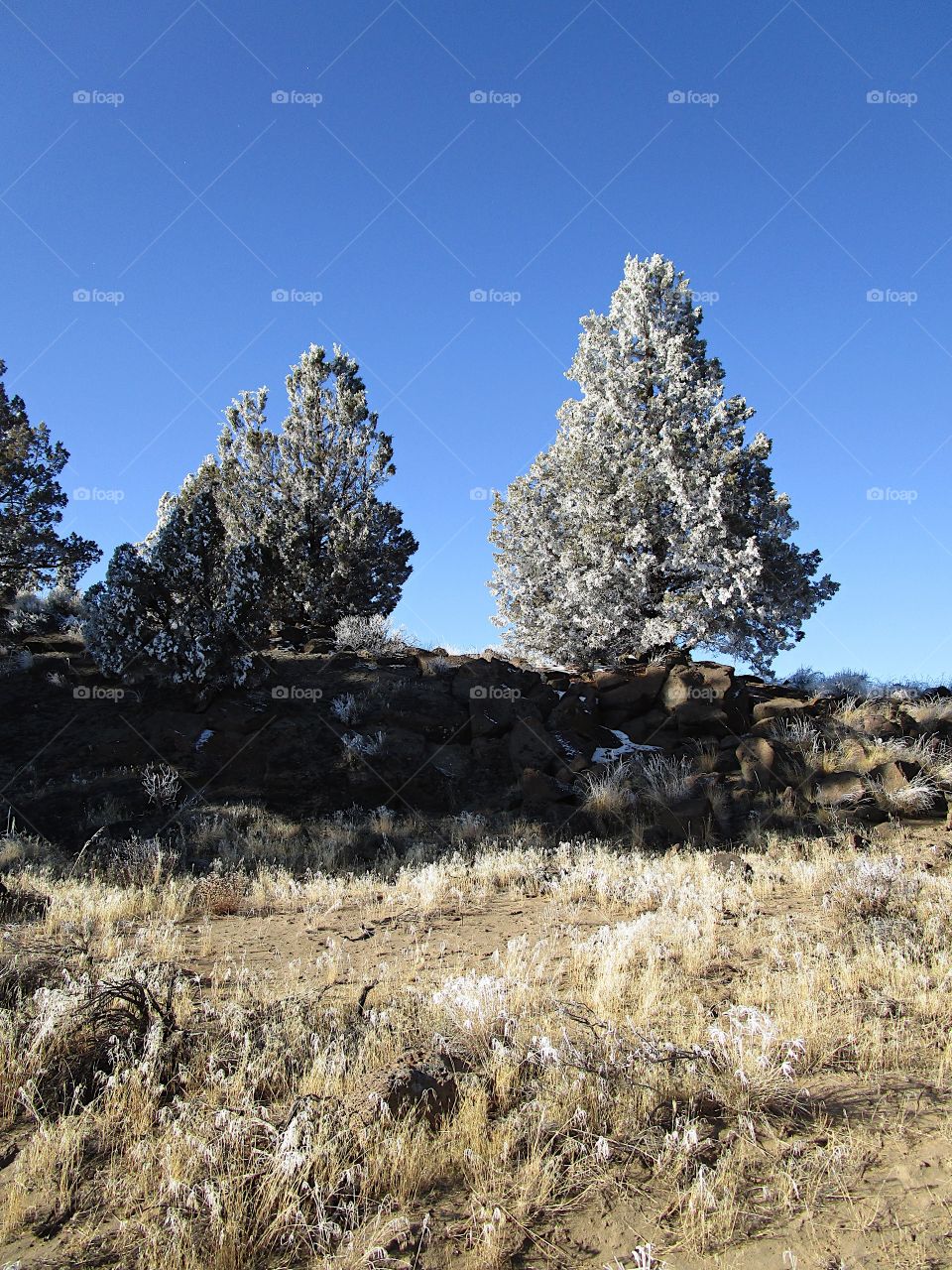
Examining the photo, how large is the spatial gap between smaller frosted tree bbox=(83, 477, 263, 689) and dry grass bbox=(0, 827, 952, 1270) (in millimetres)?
8492

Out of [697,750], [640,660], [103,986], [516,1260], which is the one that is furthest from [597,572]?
[516,1260]

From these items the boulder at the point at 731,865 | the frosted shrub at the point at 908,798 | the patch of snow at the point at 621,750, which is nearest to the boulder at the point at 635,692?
the patch of snow at the point at 621,750

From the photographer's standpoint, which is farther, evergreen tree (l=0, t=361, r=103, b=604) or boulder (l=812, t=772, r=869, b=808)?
evergreen tree (l=0, t=361, r=103, b=604)

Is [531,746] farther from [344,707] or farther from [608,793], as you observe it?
[344,707]

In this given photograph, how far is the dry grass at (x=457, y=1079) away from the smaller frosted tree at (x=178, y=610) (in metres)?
8.49

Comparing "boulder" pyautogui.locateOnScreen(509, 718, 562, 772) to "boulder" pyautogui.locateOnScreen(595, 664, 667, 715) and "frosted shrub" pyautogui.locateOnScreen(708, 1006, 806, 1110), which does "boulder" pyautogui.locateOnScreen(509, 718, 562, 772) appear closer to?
"boulder" pyautogui.locateOnScreen(595, 664, 667, 715)

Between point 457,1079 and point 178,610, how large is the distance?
44.5 ft

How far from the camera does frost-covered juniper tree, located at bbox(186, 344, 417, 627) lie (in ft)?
81.7

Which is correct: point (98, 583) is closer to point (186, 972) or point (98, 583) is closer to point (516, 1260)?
point (186, 972)

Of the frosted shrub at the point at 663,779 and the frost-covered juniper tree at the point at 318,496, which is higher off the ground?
the frost-covered juniper tree at the point at 318,496

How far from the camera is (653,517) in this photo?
20344mm

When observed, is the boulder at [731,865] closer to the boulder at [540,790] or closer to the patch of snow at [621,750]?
the boulder at [540,790]

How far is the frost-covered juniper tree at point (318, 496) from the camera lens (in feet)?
81.7

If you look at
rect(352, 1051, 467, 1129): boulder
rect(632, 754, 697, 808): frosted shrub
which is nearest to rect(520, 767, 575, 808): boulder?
rect(632, 754, 697, 808): frosted shrub
